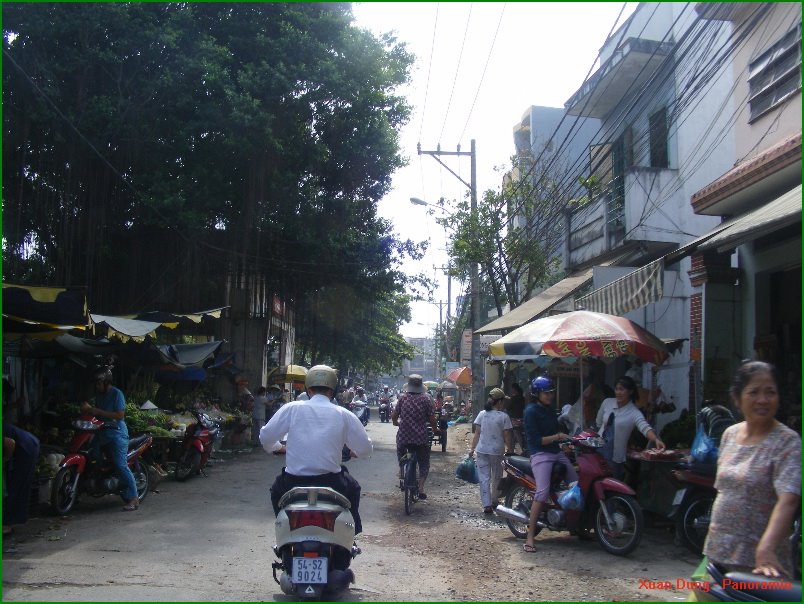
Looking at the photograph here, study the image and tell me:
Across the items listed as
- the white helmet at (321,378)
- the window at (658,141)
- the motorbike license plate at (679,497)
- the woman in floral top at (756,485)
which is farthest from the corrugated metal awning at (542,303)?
the woman in floral top at (756,485)

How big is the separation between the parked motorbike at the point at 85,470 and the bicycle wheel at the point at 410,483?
3500 mm

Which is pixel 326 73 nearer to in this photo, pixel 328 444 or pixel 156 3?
pixel 156 3

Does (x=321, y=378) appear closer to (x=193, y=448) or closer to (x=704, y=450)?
(x=704, y=450)

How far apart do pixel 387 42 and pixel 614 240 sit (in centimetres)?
895

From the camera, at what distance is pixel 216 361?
59.2ft

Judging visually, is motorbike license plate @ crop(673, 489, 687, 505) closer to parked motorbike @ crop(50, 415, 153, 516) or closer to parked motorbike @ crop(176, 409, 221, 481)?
parked motorbike @ crop(50, 415, 153, 516)

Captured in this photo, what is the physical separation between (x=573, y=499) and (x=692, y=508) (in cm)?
108

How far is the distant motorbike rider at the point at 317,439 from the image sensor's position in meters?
5.36

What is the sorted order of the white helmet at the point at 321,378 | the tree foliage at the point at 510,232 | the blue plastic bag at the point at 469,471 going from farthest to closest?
the tree foliage at the point at 510,232 → the blue plastic bag at the point at 469,471 → the white helmet at the point at 321,378

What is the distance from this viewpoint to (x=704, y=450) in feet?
21.1

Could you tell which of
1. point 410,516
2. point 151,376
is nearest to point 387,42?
point 151,376

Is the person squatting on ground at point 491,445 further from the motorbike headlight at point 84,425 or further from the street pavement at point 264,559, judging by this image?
the motorbike headlight at point 84,425

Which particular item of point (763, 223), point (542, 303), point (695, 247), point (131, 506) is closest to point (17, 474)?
point (131, 506)

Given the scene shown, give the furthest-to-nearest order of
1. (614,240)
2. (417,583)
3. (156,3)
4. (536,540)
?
Result: (156,3) → (614,240) → (536,540) → (417,583)
